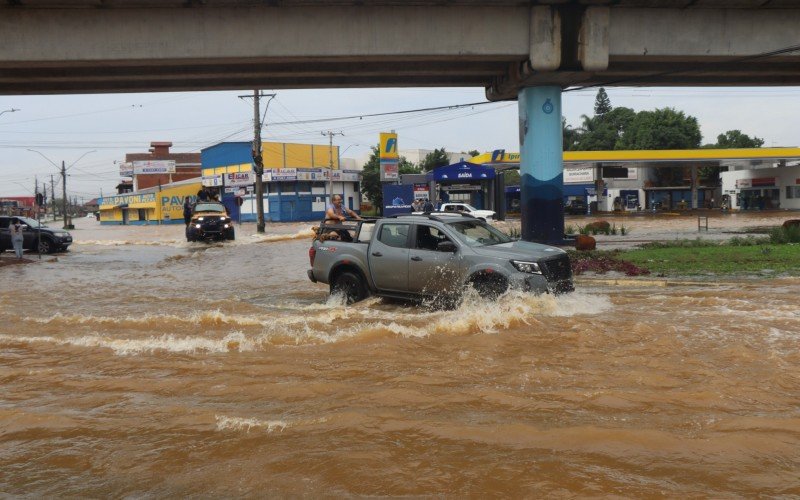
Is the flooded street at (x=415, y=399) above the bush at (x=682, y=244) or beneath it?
beneath

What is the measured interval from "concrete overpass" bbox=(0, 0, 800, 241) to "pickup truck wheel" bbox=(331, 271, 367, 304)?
813 cm

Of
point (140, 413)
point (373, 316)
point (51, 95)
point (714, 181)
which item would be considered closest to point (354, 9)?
point (373, 316)

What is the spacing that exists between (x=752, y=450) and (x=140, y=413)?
5124 mm

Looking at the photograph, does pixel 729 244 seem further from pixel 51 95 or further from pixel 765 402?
pixel 51 95

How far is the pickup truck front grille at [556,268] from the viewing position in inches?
372

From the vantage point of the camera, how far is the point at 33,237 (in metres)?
27.5

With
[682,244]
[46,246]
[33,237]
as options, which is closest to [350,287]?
[682,244]

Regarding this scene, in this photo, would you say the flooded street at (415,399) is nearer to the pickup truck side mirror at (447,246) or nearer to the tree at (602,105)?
the pickup truck side mirror at (447,246)

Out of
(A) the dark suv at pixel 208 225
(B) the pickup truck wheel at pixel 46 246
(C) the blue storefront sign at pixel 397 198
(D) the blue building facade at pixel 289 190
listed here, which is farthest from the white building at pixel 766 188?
(B) the pickup truck wheel at pixel 46 246

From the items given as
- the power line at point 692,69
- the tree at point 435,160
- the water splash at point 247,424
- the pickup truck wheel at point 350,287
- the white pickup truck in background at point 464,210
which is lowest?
the water splash at point 247,424

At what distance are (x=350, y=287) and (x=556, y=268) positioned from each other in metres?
3.57

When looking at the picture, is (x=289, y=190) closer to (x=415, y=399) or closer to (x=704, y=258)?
(x=704, y=258)

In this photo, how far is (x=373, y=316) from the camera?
33.7 feet

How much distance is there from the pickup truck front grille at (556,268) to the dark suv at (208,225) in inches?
912
